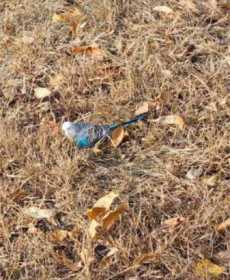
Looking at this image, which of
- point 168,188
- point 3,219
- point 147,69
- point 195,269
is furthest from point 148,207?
point 147,69

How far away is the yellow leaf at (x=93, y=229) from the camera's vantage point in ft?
7.74

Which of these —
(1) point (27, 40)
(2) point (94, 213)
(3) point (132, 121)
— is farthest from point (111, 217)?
(1) point (27, 40)

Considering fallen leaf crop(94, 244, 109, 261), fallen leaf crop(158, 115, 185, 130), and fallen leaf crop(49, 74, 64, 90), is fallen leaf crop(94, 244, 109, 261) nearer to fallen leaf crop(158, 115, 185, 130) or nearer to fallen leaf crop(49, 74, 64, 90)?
fallen leaf crop(158, 115, 185, 130)

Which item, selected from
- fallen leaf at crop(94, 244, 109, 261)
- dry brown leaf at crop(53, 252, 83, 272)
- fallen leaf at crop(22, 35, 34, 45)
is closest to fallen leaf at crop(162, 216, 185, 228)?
fallen leaf at crop(94, 244, 109, 261)

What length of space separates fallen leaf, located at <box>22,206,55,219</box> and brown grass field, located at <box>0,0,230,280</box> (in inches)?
0.6

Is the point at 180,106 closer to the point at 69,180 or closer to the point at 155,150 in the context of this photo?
the point at 155,150

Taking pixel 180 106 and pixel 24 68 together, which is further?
pixel 24 68

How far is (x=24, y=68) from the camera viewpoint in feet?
10.6

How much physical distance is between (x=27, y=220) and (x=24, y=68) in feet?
3.23

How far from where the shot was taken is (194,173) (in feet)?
8.60

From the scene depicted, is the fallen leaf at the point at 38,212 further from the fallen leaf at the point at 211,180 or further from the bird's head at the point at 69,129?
the fallen leaf at the point at 211,180

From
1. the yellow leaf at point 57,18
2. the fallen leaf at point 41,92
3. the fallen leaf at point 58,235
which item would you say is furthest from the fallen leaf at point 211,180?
the yellow leaf at point 57,18

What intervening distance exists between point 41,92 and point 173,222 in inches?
39.1

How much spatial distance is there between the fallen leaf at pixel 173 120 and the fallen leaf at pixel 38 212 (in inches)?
25.7
